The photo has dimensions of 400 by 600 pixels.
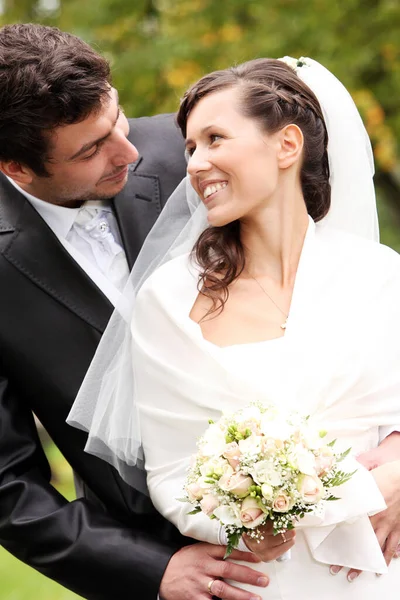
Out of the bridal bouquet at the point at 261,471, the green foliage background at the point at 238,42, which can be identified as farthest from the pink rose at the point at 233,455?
the green foliage background at the point at 238,42

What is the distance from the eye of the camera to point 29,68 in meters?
4.12

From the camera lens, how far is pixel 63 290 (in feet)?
13.6

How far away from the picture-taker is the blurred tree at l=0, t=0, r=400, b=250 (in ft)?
30.7

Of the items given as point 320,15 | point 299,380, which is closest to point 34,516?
point 299,380

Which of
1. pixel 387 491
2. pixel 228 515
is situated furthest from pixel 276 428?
pixel 387 491

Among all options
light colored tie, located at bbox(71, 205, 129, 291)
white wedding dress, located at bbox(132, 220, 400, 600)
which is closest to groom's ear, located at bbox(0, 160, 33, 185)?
light colored tie, located at bbox(71, 205, 129, 291)

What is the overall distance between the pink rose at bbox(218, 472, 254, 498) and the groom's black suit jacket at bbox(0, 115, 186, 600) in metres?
1.00

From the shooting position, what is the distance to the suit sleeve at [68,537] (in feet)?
12.7

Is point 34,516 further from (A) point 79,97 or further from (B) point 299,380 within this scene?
(A) point 79,97

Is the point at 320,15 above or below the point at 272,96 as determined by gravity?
below

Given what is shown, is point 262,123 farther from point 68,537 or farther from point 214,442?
point 68,537

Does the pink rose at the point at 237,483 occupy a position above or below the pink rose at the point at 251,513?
above

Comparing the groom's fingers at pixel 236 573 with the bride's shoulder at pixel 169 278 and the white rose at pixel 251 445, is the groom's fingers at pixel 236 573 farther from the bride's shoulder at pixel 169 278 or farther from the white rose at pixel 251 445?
the bride's shoulder at pixel 169 278

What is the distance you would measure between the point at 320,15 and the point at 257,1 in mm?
662
